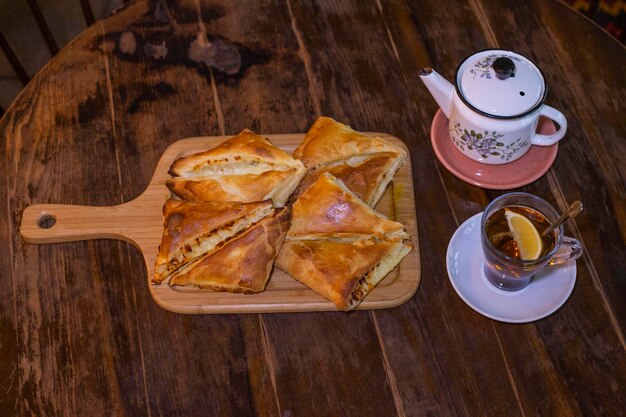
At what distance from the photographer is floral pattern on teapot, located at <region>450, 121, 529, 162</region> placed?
1.34m

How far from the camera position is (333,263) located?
124 cm

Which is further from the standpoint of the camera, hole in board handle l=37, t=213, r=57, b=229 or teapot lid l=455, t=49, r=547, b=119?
hole in board handle l=37, t=213, r=57, b=229

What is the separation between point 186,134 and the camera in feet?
4.99

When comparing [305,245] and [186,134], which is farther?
[186,134]

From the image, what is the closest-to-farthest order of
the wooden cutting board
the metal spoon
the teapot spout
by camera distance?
the metal spoon < the wooden cutting board < the teapot spout

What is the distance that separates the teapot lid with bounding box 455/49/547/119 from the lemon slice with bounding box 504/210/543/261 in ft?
0.65

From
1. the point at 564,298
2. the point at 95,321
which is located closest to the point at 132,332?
the point at 95,321

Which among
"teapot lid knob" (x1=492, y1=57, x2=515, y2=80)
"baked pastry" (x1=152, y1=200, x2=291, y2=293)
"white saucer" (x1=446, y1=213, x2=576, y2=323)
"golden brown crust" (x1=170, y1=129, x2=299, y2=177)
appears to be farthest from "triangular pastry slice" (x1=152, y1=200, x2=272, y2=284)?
"teapot lid knob" (x1=492, y1=57, x2=515, y2=80)

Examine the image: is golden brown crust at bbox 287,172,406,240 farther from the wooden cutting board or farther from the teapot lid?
the teapot lid

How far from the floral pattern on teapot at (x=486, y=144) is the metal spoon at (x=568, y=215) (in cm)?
20

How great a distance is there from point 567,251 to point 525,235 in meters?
0.08

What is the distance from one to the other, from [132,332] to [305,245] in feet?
1.24

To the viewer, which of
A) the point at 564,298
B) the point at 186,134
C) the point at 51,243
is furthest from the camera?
the point at 186,134

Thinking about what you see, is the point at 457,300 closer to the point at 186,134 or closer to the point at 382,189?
the point at 382,189
